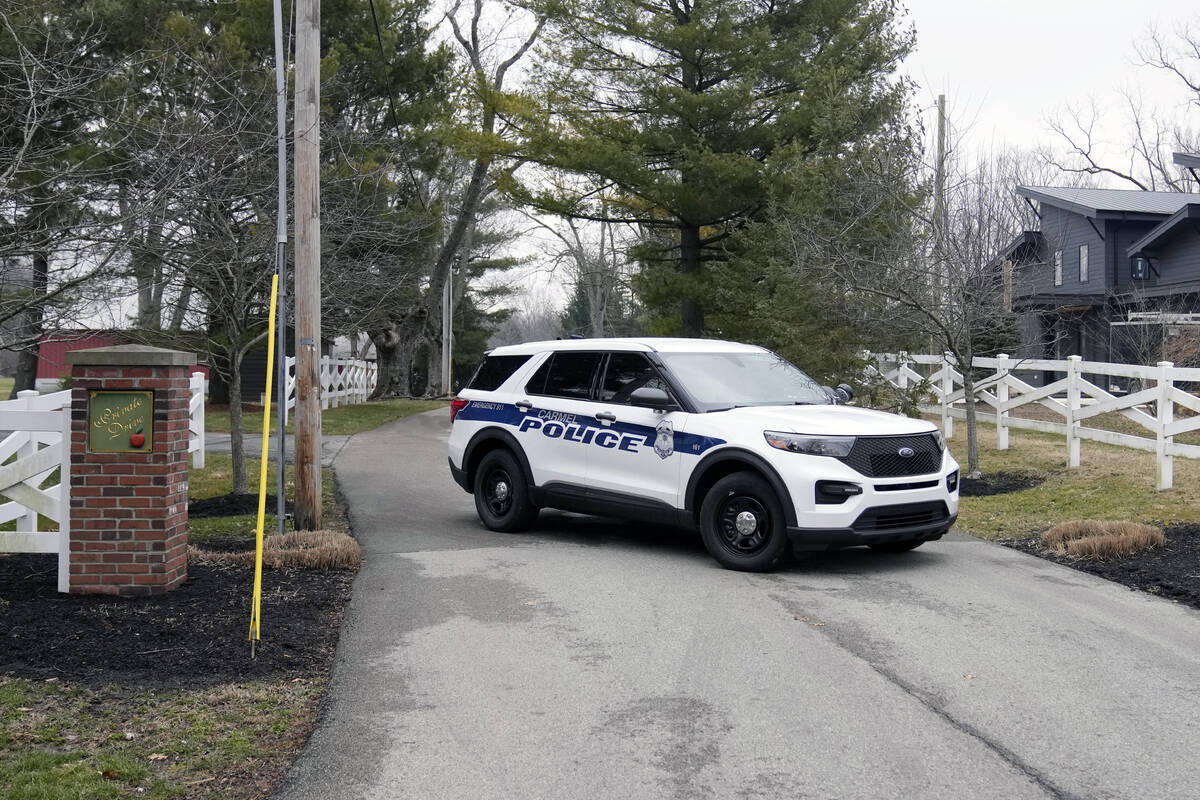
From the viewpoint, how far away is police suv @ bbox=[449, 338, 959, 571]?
325 inches

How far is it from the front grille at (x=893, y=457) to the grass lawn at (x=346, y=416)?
1383 cm

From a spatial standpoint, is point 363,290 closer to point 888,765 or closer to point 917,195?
point 917,195

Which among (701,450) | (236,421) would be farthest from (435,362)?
(701,450)

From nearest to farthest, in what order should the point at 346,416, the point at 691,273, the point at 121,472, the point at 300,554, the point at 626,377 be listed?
1. the point at 121,472
2. the point at 300,554
3. the point at 626,377
4. the point at 691,273
5. the point at 346,416

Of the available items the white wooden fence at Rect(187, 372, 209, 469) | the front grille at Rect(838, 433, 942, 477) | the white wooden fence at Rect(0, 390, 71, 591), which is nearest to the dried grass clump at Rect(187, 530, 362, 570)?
the white wooden fence at Rect(0, 390, 71, 591)

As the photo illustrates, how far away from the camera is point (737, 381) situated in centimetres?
966

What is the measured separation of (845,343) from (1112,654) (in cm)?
1042

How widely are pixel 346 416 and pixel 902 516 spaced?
67.6 feet

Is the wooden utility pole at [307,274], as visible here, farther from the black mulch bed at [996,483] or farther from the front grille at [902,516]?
the black mulch bed at [996,483]

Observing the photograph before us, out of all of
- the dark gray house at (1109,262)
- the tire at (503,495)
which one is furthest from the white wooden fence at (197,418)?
the dark gray house at (1109,262)

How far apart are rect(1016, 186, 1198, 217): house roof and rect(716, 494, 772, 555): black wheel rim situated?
26293mm

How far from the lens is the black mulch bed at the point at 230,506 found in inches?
452

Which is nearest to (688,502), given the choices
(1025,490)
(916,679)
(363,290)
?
(916,679)

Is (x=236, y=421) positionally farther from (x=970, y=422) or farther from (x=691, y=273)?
(x=691, y=273)
